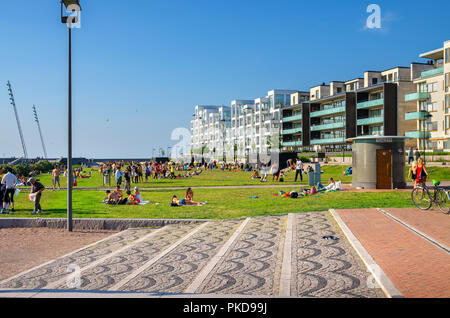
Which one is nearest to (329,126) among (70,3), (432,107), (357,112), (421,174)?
(357,112)

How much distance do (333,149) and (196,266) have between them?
6891 cm

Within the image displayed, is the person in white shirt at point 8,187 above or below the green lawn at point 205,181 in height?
above

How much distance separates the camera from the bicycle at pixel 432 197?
42.9ft

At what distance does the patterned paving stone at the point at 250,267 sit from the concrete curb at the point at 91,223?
132 inches

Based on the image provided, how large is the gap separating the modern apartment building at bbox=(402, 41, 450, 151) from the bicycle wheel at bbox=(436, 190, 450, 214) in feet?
133

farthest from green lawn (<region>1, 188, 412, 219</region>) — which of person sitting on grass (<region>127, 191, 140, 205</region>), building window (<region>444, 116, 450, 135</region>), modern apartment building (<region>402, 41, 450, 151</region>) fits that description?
building window (<region>444, 116, 450, 135</region>)

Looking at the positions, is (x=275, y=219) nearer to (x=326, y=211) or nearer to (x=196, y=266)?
(x=326, y=211)

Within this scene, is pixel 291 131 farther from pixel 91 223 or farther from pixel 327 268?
pixel 327 268

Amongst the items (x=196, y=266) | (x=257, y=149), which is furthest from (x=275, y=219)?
(x=257, y=149)

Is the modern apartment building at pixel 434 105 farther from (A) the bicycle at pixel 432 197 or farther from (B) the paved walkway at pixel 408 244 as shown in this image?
(B) the paved walkway at pixel 408 244

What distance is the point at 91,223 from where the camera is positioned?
45.0 feet

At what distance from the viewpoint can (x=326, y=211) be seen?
1388 cm

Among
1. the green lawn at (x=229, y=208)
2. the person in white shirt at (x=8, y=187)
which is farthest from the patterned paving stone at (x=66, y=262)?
the person in white shirt at (x=8, y=187)
